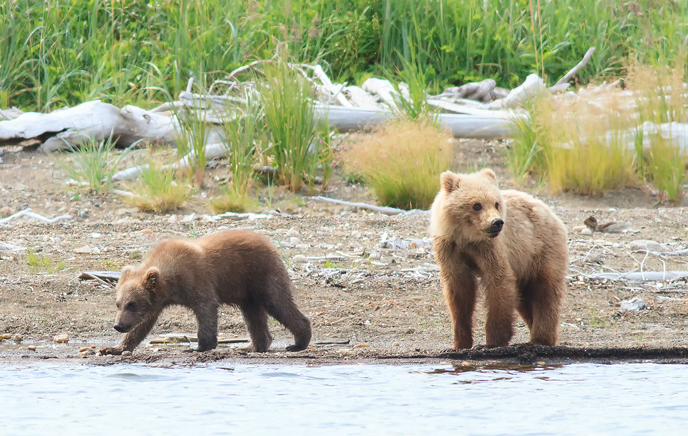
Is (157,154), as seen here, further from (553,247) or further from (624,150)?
(553,247)

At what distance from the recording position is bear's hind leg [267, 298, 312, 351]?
5988 mm

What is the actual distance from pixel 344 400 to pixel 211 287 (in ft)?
4.99

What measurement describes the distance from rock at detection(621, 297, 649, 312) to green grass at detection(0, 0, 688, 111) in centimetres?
645

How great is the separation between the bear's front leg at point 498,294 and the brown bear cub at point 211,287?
4.24 ft

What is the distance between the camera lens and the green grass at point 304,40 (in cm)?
1291

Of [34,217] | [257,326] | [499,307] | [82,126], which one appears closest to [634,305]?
[499,307]

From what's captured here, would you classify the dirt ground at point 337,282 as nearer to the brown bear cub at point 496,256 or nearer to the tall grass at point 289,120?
the brown bear cub at point 496,256

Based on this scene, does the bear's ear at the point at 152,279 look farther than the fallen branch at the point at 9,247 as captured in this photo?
No

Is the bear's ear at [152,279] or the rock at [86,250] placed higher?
the bear's ear at [152,279]

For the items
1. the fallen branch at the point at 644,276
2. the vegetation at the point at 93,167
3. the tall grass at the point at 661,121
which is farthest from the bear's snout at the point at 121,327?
the tall grass at the point at 661,121

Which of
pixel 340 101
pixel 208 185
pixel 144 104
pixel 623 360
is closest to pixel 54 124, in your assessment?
pixel 144 104

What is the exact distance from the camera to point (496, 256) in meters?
5.27

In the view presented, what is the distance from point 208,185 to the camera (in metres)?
11.0

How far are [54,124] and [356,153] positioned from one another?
405 centimetres
